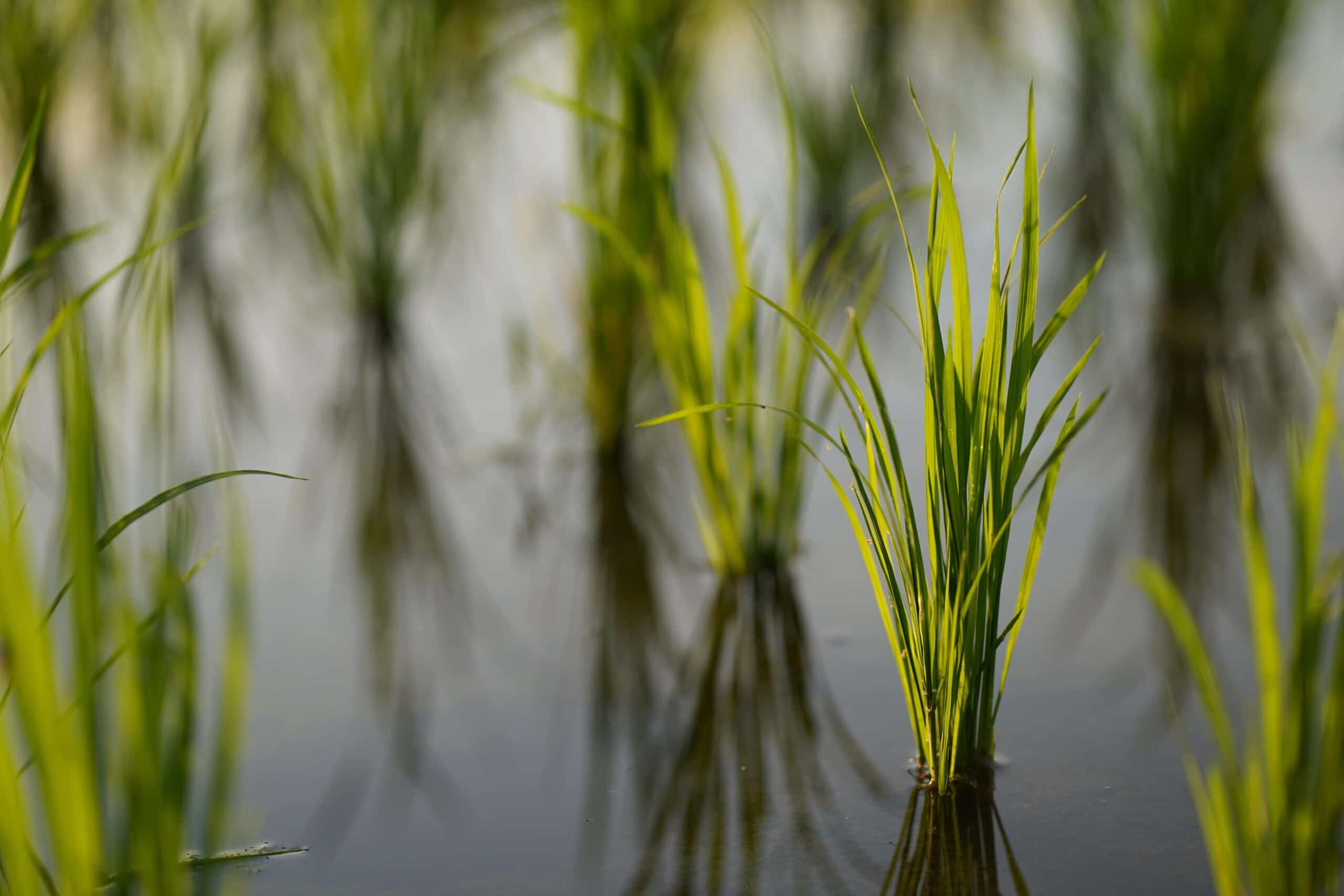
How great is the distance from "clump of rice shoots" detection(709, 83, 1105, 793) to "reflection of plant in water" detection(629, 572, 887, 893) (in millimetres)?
139

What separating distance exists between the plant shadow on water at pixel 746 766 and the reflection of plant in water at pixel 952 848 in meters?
0.03

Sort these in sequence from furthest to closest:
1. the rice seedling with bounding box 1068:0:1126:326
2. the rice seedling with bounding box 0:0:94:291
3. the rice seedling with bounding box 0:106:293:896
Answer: the rice seedling with bounding box 0:0:94:291
the rice seedling with bounding box 1068:0:1126:326
the rice seedling with bounding box 0:106:293:896

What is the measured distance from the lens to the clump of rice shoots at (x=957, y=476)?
94 cm

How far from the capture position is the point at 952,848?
3.24 feet

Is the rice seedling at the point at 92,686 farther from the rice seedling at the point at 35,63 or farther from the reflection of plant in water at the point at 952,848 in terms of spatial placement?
the rice seedling at the point at 35,63

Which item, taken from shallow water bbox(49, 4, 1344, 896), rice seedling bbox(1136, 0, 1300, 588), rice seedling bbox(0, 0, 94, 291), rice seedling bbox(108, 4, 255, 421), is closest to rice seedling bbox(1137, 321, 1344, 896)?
shallow water bbox(49, 4, 1344, 896)

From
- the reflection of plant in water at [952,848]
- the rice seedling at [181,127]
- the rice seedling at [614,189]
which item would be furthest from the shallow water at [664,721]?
the rice seedling at [181,127]

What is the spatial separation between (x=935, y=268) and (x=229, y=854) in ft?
2.49

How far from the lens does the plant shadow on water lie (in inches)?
39.1

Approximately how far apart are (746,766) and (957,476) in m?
0.36

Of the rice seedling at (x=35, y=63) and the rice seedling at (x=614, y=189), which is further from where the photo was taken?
the rice seedling at (x=35, y=63)

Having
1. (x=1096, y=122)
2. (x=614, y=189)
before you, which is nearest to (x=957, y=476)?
(x=614, y=189)

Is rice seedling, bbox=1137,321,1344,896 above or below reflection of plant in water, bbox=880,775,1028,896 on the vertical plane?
above

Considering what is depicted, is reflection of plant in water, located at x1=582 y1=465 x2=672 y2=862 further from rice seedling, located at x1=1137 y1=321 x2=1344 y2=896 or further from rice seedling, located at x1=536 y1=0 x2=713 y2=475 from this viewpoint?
rice seedling, located at x1=1137 y1=321 x2=1344 y2=896
